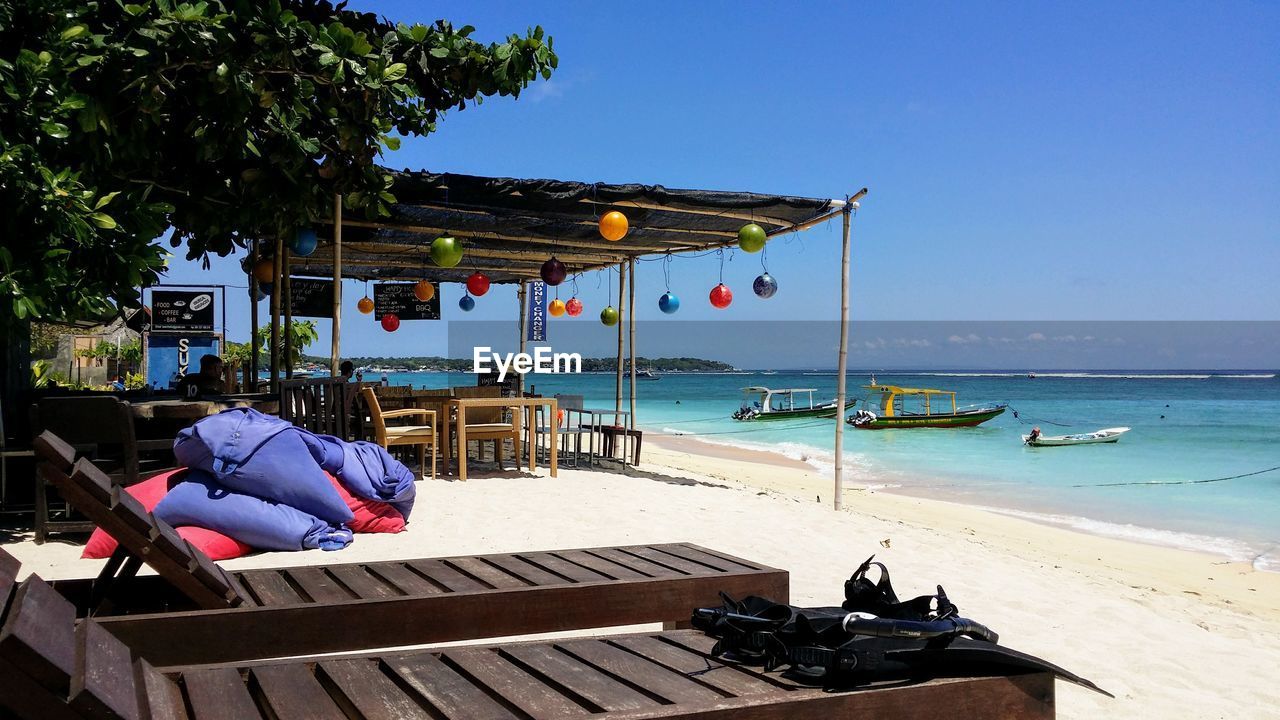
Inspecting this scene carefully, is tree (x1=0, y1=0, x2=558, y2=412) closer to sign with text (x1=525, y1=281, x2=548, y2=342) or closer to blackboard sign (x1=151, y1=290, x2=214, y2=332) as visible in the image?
blackboard sign (x1=151, y1=290, x2=214, y2=332)

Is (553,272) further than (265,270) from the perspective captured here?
No

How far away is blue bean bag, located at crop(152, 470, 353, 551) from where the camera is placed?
4.63 metres

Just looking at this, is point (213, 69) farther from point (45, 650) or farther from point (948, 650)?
point (948, 650)

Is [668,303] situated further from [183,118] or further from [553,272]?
[183,118]

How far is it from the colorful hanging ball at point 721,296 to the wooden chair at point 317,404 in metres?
4.09

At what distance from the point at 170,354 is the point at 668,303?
30.5 feet

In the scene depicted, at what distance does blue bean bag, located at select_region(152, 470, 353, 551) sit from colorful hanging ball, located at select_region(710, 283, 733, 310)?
17.4 ft

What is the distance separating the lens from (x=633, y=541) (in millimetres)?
5602

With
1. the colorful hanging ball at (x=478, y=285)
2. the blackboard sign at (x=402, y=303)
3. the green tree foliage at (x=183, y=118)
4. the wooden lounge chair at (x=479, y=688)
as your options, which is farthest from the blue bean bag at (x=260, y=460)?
the blackboard sign at (x=402, y=303)

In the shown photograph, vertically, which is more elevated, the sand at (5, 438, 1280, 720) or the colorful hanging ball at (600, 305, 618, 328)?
the colorful hanging ball at (600, 305, 618, 328)

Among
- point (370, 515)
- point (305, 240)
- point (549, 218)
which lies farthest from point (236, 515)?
point (549, 218)

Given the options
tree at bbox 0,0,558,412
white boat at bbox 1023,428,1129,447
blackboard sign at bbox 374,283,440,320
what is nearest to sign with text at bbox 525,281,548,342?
blackboard sign at bbox 374,283,440,320

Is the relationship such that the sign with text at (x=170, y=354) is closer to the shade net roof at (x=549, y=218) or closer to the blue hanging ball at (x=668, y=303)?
the shade net roof at (x=549, y=218)

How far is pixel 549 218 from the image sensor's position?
798cm
